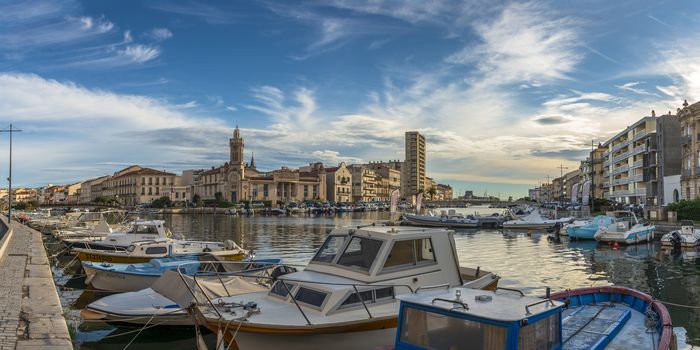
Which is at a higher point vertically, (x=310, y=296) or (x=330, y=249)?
(x=330, y=249)

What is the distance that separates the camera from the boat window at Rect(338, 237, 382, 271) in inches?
466

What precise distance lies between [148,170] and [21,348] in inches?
7209

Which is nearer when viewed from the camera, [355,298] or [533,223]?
[355,298]

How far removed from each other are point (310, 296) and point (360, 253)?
5.98 feet

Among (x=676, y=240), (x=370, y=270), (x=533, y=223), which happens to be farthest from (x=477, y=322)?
(x=533, y=223)

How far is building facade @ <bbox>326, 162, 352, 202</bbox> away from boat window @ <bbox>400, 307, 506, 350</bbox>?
17825 cm

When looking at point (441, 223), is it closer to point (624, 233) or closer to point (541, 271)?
point (624, 233)

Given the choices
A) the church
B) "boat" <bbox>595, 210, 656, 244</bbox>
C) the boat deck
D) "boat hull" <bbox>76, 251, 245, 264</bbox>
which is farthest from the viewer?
the church

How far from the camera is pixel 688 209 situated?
52.3 metres

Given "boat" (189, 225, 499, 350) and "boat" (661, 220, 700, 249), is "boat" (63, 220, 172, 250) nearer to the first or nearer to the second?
"boat" (189, 225, 499, 350)

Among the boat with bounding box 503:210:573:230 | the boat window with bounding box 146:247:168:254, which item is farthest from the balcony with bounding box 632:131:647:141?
the boat window with bounding box 146:247:168:254

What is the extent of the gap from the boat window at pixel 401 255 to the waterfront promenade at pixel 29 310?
275 inches

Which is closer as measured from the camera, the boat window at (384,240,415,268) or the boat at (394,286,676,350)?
the boat at (394,286,676,350)

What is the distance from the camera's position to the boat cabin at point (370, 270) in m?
10.7
